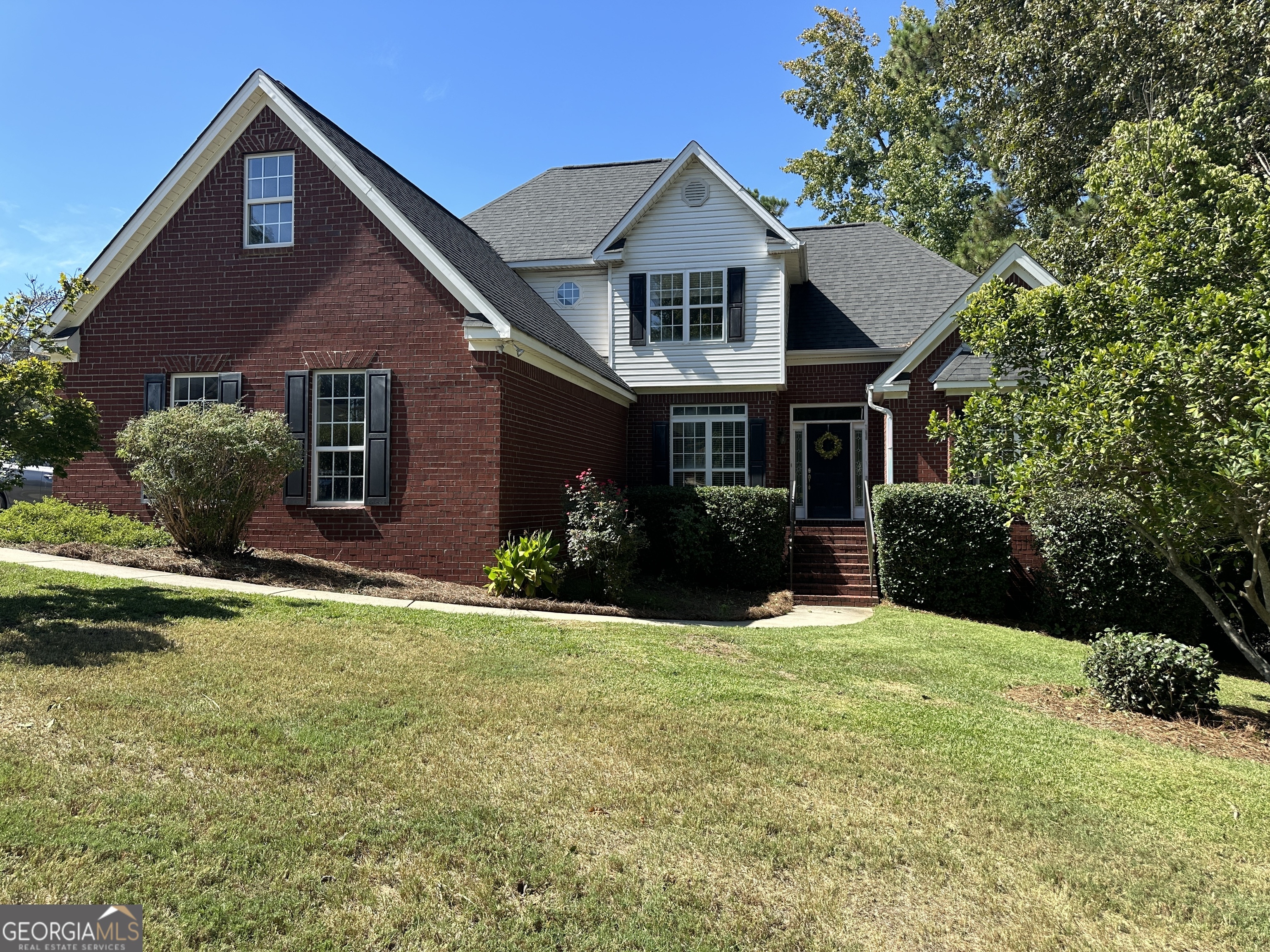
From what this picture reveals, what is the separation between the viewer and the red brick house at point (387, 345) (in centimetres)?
1137

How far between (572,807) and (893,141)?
33514 millimetres

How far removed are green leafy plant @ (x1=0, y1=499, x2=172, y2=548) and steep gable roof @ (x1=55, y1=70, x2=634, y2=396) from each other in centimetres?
298

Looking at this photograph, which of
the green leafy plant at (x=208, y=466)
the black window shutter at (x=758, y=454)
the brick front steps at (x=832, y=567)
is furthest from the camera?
the black window shutter at (x=758, y=454)

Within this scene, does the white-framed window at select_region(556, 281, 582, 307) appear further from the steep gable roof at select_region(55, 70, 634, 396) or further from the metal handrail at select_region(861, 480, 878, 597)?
the metal handrail at select_region(861, 480, 878, 597)

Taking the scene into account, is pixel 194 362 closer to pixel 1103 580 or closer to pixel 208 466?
pixel 208 466

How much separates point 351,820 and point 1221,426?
6.66m

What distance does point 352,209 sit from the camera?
38.8 ft

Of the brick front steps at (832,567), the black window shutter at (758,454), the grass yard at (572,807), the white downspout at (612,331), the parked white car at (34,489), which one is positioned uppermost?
the white downspout at (612,331)

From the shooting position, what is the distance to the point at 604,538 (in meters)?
11.0

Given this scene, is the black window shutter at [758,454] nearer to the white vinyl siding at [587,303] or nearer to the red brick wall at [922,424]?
the red brick wall at [922,424]

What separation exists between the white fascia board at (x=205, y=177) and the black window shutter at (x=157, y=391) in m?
1.55

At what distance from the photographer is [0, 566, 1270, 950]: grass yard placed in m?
3.20

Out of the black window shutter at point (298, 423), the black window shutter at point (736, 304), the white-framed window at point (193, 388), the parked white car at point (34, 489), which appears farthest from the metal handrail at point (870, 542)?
the parked white car at point (34, 489)

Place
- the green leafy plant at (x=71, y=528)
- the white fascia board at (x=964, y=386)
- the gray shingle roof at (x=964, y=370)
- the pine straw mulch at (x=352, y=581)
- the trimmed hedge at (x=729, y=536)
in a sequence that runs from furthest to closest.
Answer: the gray shingle roof at (x=964, y=370) < the white fascia board at (x=964, y=386) < the trimmed hedge at (x=729, y=536) < the green leafy plant at (x=71, y=528) < the pine straw mulch at (x=352, y=581)
